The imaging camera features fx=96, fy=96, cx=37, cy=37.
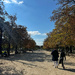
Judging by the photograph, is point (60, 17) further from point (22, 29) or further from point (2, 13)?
point (22, 29)

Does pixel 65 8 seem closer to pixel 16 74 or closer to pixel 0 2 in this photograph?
pixel 16 74

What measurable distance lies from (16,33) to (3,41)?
5.66 meters

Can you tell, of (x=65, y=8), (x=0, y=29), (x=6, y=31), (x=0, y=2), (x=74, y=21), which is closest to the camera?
(x=74, y=21)

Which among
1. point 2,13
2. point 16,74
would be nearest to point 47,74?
point 16,74

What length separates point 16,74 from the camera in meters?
6.71

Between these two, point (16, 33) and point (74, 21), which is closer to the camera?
point (74, 21)

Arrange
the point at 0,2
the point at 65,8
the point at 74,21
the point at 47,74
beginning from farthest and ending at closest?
the point at 0,2, the point at 65,8, the point at 74,21, the point at 47,74

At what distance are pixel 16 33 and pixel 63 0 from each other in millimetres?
22878

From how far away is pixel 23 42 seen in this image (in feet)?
115

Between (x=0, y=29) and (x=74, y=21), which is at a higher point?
(x=0, y=29)

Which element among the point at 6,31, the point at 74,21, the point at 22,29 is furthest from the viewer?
the point at 22,29

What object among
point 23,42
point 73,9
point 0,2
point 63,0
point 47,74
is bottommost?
point 47,74

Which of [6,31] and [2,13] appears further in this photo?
[6,31]

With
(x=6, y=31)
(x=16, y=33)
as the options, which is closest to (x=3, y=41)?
(x=6, y=31)
